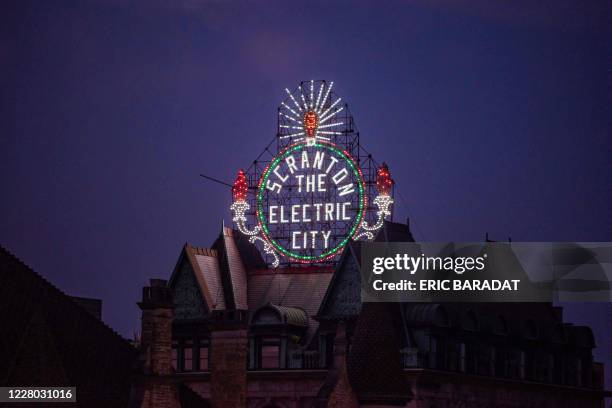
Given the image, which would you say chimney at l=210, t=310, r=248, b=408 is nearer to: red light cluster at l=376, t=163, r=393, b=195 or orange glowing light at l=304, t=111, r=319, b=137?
red light cluster at l=376, t=163, r=393, b=195

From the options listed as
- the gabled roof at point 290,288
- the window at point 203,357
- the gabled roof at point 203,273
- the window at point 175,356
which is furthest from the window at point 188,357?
the gabled roof at point 290,288

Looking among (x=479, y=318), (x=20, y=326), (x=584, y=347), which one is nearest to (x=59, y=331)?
(x=20, y=326)

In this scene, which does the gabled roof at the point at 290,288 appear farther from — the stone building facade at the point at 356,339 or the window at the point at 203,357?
the window at the point at 203,357

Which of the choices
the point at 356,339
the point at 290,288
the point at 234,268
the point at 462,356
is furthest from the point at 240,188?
the point at 356,339

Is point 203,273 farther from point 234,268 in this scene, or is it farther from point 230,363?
point 230,363

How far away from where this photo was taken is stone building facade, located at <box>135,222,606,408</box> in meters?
87.8

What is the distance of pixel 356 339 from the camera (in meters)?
86.2

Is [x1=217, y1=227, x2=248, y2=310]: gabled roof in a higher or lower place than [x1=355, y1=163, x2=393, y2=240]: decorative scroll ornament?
lower

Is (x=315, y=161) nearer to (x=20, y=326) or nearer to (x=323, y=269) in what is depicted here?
(x=323, y=269)

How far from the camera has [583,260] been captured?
292 feet

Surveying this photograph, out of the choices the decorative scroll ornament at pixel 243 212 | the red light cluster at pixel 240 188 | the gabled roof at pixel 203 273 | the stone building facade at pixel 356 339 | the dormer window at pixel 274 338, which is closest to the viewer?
the stone building facade at pixel 356 339

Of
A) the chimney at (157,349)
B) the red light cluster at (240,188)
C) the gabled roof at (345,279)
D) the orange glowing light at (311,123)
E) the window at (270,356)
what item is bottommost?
the chimney at (157,349)

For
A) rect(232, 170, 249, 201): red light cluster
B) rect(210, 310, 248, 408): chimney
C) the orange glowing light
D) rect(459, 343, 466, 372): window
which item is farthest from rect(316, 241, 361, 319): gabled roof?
rect(210, 310, 248, 408): chimney

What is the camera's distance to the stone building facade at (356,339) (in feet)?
288
